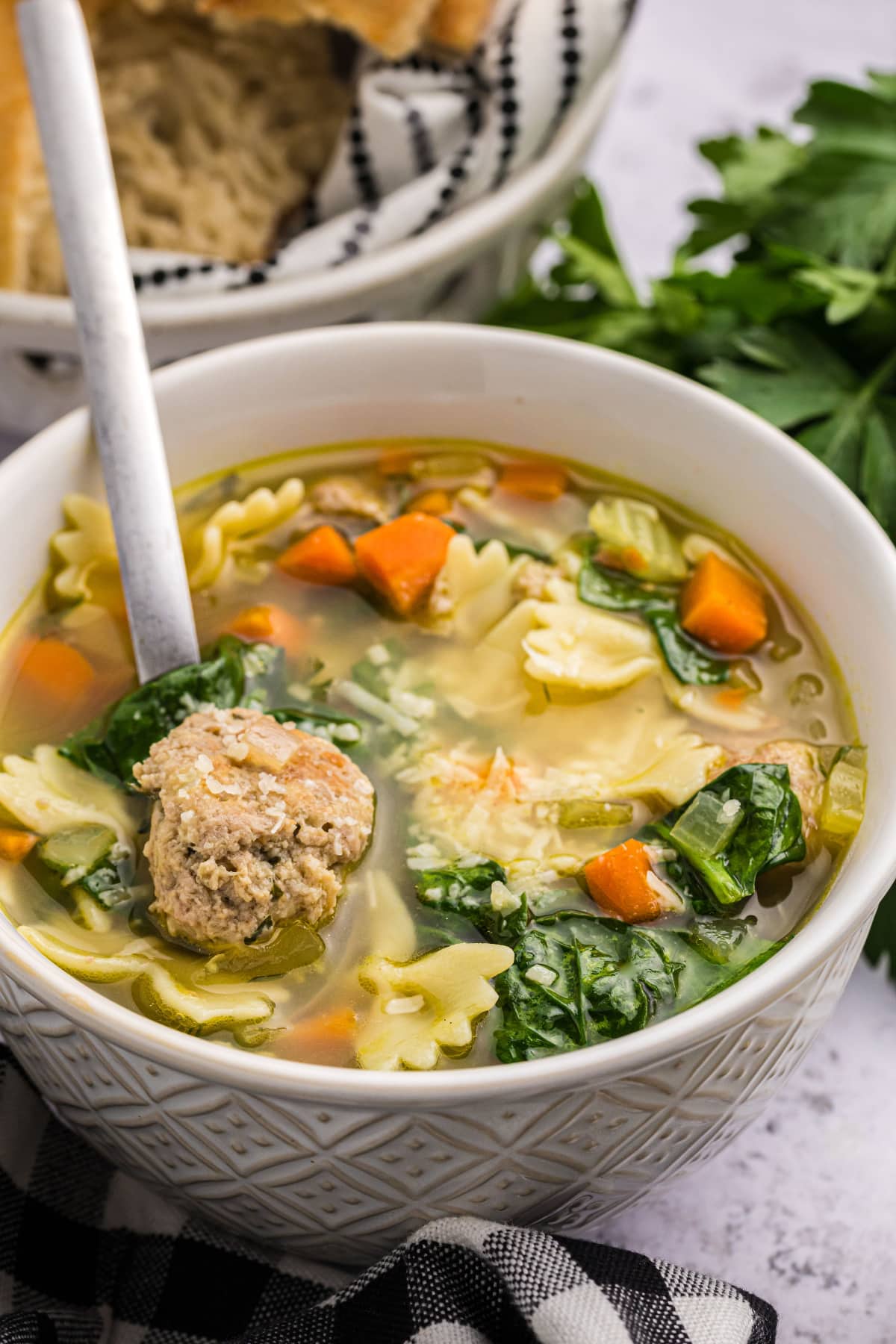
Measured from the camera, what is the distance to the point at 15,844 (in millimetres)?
2518

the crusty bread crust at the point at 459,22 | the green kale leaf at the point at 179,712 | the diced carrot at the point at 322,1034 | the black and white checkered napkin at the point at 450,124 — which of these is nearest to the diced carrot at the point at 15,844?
the green kale leaf at the point at 179,712

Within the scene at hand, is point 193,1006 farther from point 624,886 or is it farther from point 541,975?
point 624,886

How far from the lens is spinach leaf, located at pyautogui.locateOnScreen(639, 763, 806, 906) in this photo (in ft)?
8.02

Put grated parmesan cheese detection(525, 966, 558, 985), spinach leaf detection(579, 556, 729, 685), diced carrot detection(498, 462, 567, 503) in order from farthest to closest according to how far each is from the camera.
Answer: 1. diced carrot detection(498, 462, 567, 503)
2. spinach leaf detection(579, 556, 729, 685)
3. grated parmesan cheese detection(525, 966, 558, 985)

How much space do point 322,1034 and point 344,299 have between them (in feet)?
6.36

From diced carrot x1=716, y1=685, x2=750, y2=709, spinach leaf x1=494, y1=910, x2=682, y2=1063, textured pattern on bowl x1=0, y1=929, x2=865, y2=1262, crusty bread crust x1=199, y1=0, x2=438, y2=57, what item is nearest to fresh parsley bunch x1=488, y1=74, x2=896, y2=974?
crusty bread crust x1=199, y1=0, x2=438, y2=57

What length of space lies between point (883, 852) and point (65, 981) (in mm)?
1191

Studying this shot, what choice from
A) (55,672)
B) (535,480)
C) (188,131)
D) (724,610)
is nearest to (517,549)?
(535,480)

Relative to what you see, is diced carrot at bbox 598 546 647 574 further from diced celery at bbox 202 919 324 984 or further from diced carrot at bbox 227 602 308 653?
diced celery at bbox 202 919 324 984

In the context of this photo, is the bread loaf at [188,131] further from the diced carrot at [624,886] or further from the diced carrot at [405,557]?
the diced carrot at [624,886]

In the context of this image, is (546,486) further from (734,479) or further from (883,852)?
(883,852)

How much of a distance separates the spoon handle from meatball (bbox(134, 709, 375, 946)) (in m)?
0.33

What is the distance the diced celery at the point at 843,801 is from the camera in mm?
2514

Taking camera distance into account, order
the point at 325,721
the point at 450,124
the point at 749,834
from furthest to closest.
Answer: the point at 450,124
the point at 325,721
the point at 749,834
